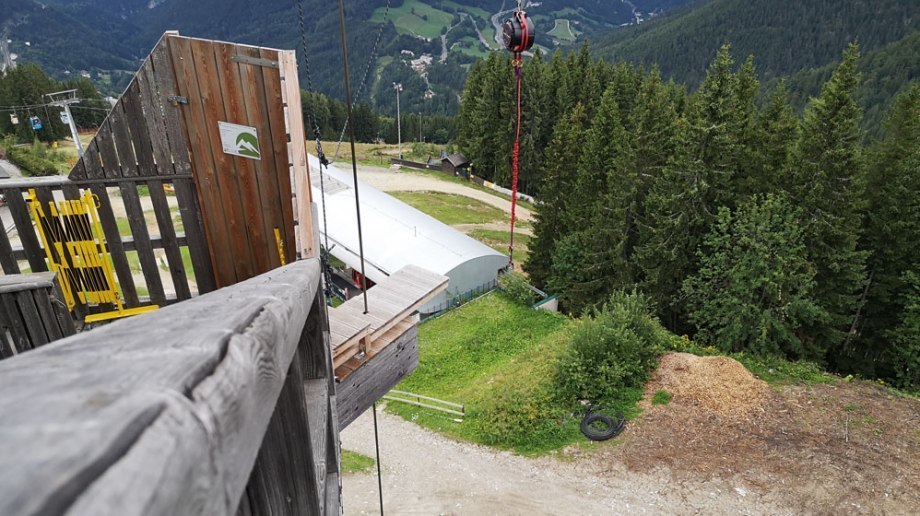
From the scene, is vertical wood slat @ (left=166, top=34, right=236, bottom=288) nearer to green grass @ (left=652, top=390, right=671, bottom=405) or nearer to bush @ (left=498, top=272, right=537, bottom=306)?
green grass @ (left=652, top=390, right=671, bottom=405)

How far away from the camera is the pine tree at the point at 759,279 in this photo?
16.7 m

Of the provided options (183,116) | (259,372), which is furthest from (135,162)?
(259,372)

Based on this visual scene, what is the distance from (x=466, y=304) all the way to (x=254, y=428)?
76.7 feet

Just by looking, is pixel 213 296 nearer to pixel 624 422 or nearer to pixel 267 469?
pixel 267 469

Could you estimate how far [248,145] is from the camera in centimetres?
368

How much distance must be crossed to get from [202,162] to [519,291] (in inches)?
827

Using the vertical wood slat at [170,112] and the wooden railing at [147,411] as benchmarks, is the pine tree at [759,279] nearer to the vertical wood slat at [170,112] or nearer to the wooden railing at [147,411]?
the vertical wood slat at [170,112]

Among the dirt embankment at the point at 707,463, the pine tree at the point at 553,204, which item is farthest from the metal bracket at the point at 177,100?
the pine tree at the point at 553,204

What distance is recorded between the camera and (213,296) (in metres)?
1.28

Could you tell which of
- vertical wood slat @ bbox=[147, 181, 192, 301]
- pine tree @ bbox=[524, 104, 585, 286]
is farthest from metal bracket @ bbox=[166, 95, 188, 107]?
pine tree @ bbox=[524, 104, 585, 286]

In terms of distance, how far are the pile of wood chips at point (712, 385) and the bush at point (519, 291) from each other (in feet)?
30.4

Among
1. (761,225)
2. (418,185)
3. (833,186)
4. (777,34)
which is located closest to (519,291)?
(761,225)

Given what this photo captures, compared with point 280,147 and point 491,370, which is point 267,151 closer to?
point 280,147

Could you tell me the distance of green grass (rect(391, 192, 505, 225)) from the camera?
125 ft
